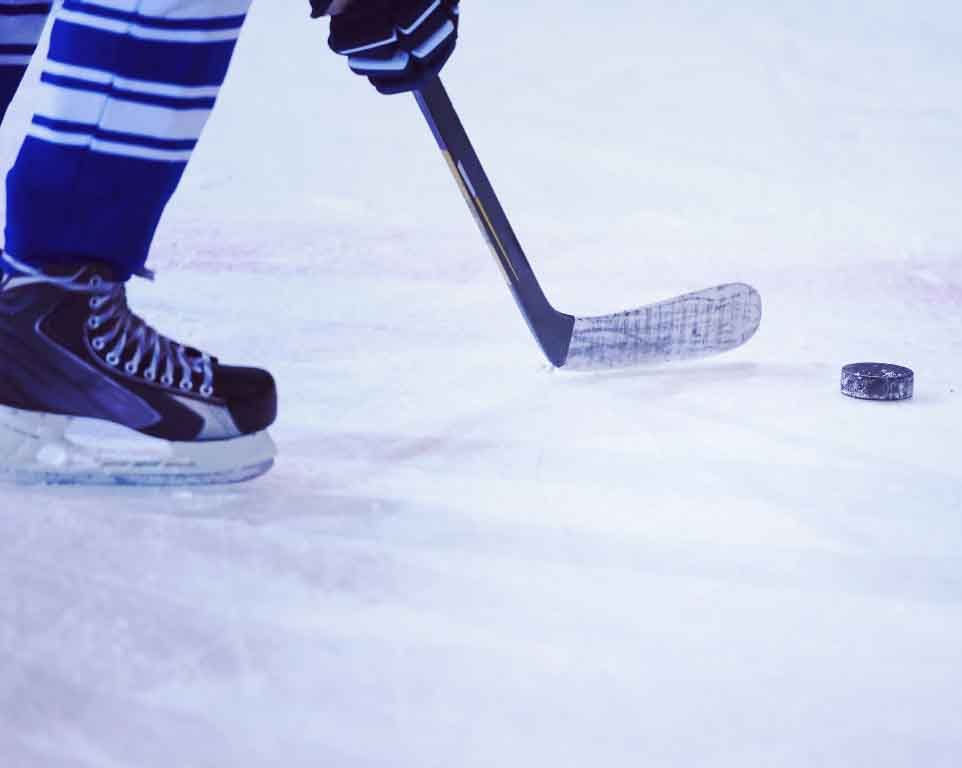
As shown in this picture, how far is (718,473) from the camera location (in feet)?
4.55

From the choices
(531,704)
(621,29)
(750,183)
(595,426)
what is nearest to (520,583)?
(531,704)

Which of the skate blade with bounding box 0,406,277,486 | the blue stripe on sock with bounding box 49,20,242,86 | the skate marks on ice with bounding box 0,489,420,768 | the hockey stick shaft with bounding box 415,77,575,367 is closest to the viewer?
the skate marks on ice with bounding box 0,489,420,768

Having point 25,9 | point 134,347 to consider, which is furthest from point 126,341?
point 25,9

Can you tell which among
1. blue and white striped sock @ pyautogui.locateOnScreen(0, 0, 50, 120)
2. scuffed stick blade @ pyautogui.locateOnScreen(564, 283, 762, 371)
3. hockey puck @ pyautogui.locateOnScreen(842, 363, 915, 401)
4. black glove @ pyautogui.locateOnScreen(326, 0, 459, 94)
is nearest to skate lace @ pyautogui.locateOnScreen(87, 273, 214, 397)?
blue and white striped sock @ pyautogui.locateOnScreen(0, 0, 50, 120)


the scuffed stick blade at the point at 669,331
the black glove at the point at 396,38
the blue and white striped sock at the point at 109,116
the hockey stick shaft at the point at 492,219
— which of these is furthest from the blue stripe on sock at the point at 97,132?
the scuffed stick blade at the point at 669,331

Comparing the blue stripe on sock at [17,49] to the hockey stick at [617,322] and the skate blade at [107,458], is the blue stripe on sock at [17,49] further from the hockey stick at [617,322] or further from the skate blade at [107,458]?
the hockey stick at [617,322]

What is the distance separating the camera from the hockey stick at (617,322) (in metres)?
1.59

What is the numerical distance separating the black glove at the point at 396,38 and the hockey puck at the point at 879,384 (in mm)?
662

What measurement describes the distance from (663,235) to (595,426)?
111 centimetres

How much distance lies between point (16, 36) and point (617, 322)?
0.84 meters

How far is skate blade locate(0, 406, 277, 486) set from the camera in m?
1.23

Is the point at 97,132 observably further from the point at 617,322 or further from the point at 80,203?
the point at 617,322

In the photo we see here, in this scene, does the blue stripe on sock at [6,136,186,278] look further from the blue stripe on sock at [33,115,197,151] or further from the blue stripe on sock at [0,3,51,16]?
the blue stripe on sock at [0,3,51,16]

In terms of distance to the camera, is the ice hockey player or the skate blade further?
the skate blade
